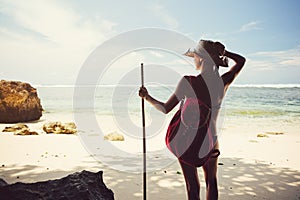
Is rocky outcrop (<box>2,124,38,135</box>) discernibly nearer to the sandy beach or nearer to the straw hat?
the sandy beach

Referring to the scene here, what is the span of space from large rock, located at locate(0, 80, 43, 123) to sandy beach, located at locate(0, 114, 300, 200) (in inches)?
132

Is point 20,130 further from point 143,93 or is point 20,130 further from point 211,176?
point 211,176

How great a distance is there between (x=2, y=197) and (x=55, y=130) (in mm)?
7043

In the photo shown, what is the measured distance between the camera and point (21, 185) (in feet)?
7.31

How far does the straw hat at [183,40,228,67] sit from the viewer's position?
2.61m

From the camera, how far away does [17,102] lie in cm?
1065

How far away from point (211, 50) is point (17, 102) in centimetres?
1000

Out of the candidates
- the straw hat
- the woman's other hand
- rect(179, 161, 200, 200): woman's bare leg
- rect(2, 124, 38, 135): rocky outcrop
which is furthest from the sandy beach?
the straw hat

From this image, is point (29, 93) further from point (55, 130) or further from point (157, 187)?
point (157, 187)

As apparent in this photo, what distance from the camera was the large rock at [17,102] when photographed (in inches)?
415

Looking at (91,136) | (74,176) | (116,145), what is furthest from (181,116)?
(91,136)

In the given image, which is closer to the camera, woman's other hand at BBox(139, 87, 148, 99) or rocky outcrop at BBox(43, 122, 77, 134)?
woman's other hand at BBox(139, 87, 148, 99)

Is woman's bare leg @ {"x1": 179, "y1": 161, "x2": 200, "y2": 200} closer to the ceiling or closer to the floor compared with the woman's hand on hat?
closer to the floor

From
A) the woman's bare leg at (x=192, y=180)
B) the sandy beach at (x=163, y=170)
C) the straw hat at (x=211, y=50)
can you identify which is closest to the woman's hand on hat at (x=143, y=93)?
the straw hat at (x=211, y=50)
